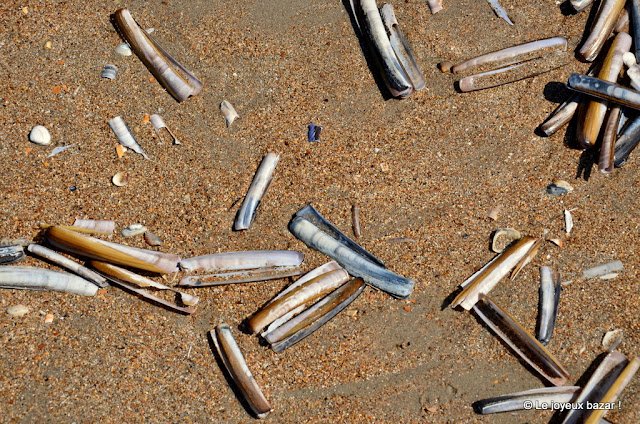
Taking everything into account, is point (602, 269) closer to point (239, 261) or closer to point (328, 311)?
point (328, 311)

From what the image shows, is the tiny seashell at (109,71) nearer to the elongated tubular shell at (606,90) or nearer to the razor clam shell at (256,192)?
the razor clam shell at (256,192)

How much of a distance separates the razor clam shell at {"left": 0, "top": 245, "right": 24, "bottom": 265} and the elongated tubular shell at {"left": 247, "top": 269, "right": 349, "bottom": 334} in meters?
1.38

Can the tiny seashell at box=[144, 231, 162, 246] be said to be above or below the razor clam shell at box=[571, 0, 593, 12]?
below

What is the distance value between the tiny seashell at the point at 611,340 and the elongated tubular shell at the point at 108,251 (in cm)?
262

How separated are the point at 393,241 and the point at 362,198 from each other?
32 cm

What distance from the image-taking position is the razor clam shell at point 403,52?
121 inches

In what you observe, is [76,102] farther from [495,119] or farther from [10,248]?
[495,119]

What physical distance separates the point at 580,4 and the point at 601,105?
28.0 inches

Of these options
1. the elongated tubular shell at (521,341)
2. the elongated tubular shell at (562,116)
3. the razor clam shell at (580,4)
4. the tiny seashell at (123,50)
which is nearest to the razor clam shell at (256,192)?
the tiny seashell at (123,50)

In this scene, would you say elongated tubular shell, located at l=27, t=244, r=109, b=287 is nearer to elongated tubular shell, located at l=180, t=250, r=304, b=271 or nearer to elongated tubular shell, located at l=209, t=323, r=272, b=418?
elongated tubular shell, located at l=180, t=250, r=304, b=271

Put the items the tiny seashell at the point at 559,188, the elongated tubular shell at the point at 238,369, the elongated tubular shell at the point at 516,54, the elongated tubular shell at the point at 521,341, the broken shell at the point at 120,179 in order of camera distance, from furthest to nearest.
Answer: the elongated tubular shell at the point at 516,54
the tiny seashell at the point at 559,188
the broken shell at the point at 120,179
the elongated tubular shell at the point at 521,341
the elongated tubular shell at the point at 238,369

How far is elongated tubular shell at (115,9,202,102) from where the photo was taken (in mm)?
2998

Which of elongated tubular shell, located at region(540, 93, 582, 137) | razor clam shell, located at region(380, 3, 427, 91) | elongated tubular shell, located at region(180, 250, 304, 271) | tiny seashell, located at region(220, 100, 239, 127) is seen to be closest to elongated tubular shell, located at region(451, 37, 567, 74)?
razor clam shell, located at region(380, 3, 427, 91)

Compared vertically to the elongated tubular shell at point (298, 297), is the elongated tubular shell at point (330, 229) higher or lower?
higher
